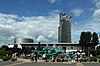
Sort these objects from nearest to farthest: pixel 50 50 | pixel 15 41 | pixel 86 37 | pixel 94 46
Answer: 1. pixel 50 50
2. pixel 86 37
3. pixel 94 46
4. pixel 15 41

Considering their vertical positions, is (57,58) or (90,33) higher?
(90,33)

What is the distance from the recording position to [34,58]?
4272 centimetres

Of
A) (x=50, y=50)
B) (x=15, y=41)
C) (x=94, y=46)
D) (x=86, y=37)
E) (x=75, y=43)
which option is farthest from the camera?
(x=15, y=41)

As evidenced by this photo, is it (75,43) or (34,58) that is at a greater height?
(75,43)

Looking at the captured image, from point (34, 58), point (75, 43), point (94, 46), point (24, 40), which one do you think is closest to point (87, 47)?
point (94, 46)

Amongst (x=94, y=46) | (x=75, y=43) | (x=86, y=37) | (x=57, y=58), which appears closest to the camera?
(x=57, y=58)

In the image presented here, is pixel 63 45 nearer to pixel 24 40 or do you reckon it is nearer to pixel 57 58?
pixel 24 40

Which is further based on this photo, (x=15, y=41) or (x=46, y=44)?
(x=15, y=41)

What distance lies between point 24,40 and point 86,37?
8260 cm

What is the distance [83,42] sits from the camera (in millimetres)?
129875

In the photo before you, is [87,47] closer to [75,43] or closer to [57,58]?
[75,43]

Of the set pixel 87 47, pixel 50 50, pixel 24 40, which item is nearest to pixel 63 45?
pixel 87 47

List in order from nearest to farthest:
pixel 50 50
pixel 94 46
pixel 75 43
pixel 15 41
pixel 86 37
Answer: pixel 50 50 → pixel 86 37 → pixel 94 46 → pixel 75 43 → pixel 15 41

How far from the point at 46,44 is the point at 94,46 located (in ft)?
133
